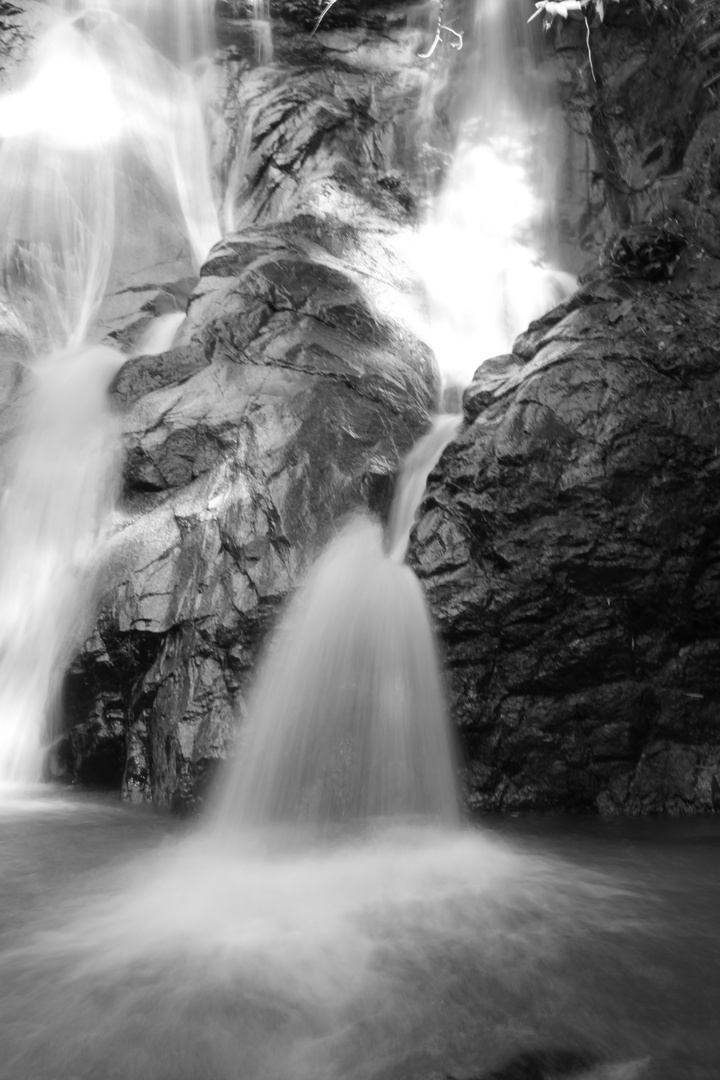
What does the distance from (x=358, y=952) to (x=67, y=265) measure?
436 inches

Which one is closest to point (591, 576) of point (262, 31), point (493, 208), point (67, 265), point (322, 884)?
point (322, 884)

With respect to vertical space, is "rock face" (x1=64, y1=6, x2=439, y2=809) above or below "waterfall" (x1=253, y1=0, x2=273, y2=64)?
below

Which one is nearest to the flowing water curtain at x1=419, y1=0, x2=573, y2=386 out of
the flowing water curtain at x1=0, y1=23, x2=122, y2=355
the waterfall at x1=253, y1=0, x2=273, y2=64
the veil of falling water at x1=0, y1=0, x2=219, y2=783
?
the waterfall at x1=253, y1=0, x2=273, y2=64

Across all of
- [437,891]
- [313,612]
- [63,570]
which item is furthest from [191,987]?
[63,570]

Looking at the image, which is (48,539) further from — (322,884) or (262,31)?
→ (262,31)

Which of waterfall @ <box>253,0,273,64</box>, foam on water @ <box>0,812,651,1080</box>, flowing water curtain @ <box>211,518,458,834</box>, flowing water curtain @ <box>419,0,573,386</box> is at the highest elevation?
waterfall @ <box>253,0,273,64</box>

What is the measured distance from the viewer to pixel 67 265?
11.7 meters

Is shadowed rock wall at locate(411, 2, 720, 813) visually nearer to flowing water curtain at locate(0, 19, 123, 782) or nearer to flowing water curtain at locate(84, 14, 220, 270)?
flowing water curtain at locate(0, 19, 123, 782)

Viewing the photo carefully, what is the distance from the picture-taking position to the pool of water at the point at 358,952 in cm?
250

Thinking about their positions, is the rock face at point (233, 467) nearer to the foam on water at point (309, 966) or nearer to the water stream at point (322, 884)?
the water stream at point (322, 884)

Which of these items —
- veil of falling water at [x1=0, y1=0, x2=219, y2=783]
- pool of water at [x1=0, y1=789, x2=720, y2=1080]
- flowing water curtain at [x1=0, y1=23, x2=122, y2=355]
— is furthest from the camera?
flowing water curtain at [x1=0, y1=23, x2=122, y2=355]

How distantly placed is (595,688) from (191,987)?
3.43m

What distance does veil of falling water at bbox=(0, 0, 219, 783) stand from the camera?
6840mm

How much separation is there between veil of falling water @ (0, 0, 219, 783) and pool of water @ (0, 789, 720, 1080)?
2.25 metres
